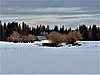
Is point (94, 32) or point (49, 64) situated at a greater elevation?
point (49, 64)

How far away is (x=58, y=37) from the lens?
185 feet

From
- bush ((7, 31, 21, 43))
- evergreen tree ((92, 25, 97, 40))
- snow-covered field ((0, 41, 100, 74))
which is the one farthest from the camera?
evergreen tree ((92, 25, 97, 40))

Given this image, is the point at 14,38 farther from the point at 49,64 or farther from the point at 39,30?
the point at 49,64

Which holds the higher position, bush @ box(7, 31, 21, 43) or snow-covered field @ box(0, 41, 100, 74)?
snow-covered field @ box(0, 41, 100, 74)

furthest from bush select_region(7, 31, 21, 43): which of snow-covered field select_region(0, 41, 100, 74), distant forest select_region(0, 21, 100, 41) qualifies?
snow-covered field select_region(0, 41, 100, 74)

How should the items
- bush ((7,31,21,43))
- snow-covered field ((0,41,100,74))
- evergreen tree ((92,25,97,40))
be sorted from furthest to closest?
1. evergreen tree ((92,25,97,40))
2. bush ((7,31,21,43))
3. snow-covered field ((0,41,100,74))

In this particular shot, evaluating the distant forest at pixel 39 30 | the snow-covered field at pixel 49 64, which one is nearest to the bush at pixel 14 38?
the distant forest at pixel 39 30

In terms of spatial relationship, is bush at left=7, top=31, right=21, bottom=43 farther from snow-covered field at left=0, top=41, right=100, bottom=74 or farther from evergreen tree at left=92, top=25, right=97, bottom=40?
snow-covered field at left=0, top=41, right=100, bottom=74

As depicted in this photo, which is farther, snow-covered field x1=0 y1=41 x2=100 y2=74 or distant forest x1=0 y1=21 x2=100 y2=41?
distant forest x1=0 y1=21 x2=100 y2=41

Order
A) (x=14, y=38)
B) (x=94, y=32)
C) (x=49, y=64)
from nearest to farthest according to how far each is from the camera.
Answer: (x=49, y=64) < (x=14, y=38) < (x=94, y=32)

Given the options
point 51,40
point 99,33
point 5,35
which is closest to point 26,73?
point 51,40

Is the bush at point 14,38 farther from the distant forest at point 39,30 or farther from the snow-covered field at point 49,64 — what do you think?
the snow-covered field at point 49,64

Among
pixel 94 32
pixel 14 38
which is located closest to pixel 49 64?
pixel 14 38

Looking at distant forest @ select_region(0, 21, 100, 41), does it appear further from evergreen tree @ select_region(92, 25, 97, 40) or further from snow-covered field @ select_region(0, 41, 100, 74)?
snow-covered field @ select_region(0, 41, 100, 74)
